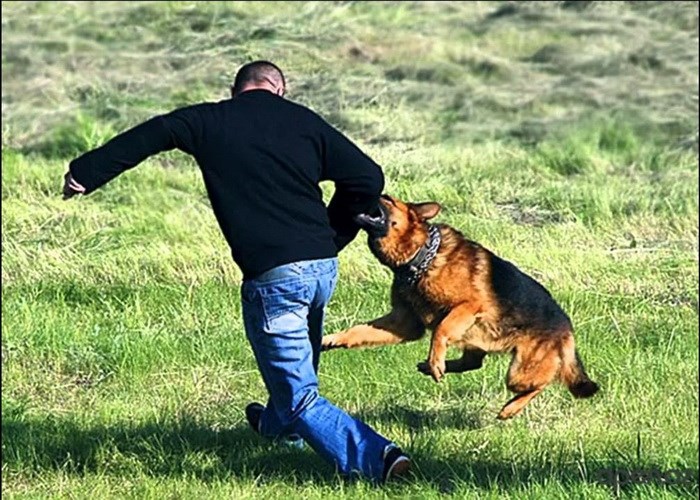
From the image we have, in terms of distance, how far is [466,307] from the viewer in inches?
227

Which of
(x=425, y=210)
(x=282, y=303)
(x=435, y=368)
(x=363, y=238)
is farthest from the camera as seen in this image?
(x=363, y=238)

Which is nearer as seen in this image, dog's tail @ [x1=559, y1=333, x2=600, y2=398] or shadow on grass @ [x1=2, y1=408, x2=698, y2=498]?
shadow on grass @ [x1=2, y1=408, x2=698, y2=498]

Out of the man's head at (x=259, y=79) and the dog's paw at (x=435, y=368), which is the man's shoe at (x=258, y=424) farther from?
the man's head at (x=259, y=79)

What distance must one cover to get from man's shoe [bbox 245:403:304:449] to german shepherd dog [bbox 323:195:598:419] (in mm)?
438

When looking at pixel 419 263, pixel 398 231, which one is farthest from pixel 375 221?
pixel 419 263

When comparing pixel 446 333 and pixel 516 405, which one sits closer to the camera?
pixel 446 333

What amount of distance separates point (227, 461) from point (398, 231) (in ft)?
4.16

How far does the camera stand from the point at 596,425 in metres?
6.02

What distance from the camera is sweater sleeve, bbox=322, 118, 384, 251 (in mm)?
5004

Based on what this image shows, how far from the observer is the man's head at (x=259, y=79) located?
5.10 m

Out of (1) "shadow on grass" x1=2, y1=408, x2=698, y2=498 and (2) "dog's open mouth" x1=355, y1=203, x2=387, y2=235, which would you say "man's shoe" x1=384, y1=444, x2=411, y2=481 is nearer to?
(1) "shadow on grass" x1=2, y1=408, x2=698, y2=498

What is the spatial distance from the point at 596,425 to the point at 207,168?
2321 millimetres

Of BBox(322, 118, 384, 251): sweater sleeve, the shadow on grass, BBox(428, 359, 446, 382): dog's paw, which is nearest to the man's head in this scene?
BBox(322, 118, 384, 251): sweater sleeve

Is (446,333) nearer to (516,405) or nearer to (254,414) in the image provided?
(516,405)
